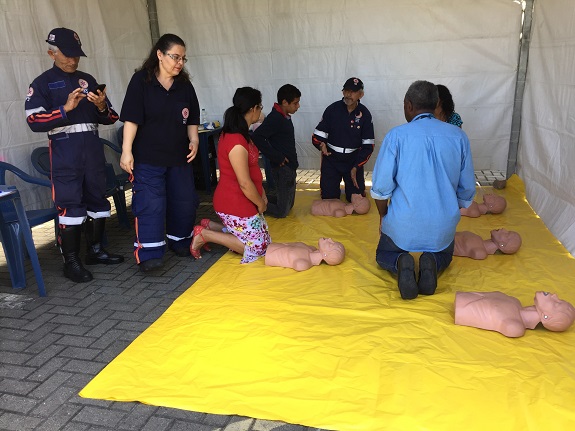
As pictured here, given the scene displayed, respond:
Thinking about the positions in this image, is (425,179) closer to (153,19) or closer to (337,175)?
(337,175)

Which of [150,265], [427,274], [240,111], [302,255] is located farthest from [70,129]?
[427,274]

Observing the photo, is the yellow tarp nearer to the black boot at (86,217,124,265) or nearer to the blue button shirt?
the blue button shirt

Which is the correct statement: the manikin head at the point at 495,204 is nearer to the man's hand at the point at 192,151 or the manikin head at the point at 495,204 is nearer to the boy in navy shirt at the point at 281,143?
the boy in navy shirt at the point at 281,143

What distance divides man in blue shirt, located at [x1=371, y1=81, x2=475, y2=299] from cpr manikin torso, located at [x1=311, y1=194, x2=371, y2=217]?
Result: 1712 millimetres

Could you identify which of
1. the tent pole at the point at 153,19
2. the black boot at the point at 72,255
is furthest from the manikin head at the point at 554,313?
the tent pole at the point at 153,19

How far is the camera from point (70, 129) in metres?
3.48

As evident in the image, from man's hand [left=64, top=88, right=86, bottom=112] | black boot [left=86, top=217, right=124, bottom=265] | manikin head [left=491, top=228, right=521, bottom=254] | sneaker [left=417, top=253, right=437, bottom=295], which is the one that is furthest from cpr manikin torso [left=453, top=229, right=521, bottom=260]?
man's hand [left=64, top=88, right=86, bottom=112]

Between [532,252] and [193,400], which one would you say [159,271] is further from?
[532,252]

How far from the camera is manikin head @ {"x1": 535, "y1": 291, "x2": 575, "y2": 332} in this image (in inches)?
98.6

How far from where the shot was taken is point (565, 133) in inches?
167

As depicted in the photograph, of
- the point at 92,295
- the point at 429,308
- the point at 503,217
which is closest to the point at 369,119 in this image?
the point at 503,217

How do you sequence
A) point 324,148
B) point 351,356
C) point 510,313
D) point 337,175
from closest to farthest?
point 351,356 → point 510,313 → point 324,148 → point 337,175

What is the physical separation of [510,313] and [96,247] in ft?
A: 10.9

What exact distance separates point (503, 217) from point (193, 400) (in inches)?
147
